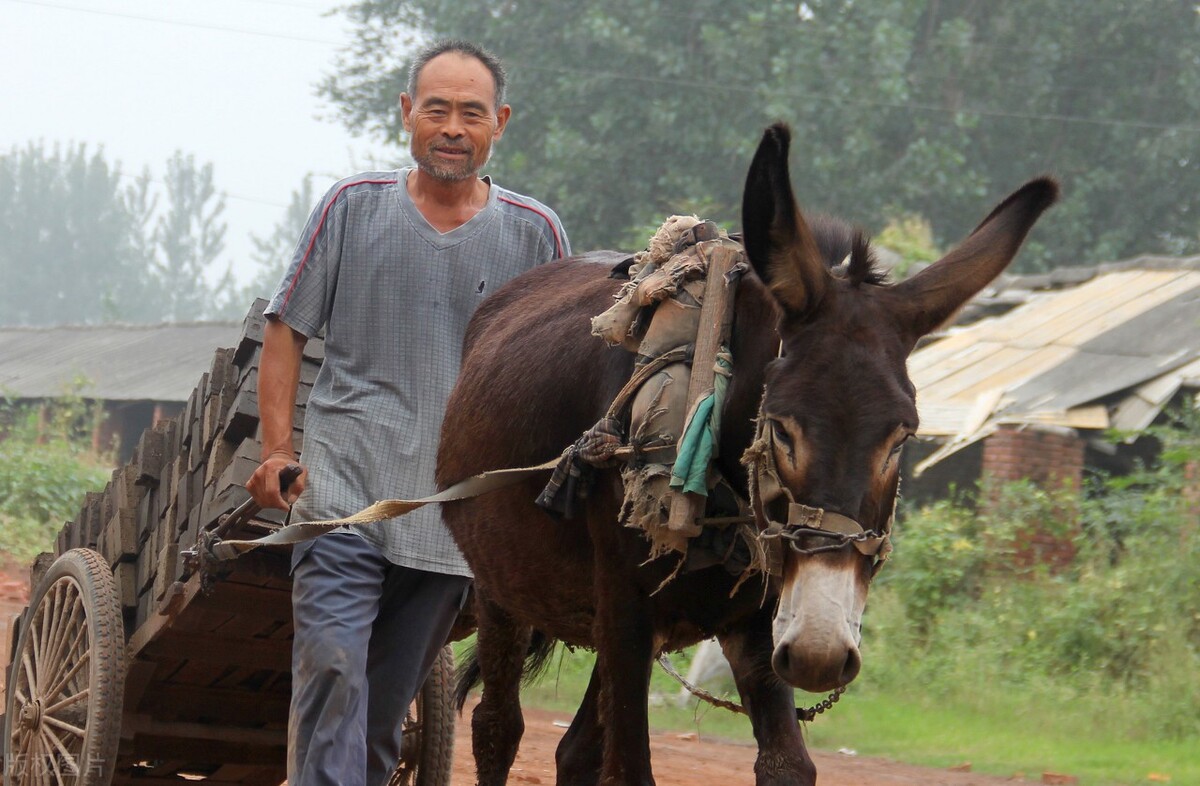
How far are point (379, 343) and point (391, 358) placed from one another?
0.18 feet

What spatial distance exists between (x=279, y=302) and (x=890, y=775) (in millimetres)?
5780

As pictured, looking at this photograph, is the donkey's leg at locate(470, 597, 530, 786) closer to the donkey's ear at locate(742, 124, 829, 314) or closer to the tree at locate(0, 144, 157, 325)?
the donkey's ear at locate(742, 124, 829, 314)

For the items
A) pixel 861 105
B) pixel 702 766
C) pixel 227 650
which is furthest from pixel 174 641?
pixel 861 105

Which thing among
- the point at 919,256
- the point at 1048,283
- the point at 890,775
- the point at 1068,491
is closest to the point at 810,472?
the point at 890,775

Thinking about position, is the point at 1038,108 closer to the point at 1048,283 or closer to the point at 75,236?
the point at 1048,283

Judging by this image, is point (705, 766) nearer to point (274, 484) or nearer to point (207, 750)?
point (207, 750)

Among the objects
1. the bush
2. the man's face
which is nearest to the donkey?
the man's face

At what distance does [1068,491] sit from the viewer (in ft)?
41.3

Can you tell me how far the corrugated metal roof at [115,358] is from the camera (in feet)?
106

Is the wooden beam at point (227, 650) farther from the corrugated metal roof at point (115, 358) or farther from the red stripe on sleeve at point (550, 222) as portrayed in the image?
the corrugated metal roof at point (115, 358)

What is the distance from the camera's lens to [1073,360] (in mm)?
14617

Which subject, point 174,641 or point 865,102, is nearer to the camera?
Result: point 174,641

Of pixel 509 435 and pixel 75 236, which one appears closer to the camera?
pixel 509 435

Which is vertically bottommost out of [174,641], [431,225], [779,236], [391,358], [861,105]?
[174,641]
